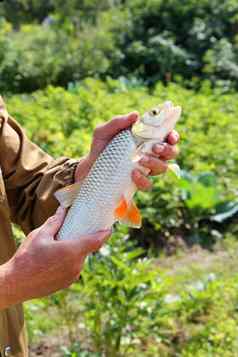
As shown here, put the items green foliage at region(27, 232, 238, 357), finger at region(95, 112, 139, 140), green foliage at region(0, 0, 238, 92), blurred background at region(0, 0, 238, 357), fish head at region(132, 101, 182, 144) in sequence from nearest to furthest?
1. fish head at region(132, 101, 182, 144)
2. finger at region(95, 112, 139, 140)
3. green foliage at region(27, 232, 238, 357)
4. blurred background at region(0, 0, 238, 357)
5. green foliage at region(0, 0, 238, 92)

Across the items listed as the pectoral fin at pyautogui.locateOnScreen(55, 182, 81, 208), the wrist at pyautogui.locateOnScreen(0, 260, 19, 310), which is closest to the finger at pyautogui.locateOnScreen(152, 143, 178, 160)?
the pectoral fin at pyautogui.locateOnScreen(55, 182, 81, 208)

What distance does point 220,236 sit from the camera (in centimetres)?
564

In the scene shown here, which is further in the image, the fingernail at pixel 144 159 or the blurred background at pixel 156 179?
the blurred background at pixel 156 179

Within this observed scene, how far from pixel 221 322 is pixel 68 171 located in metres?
2.21

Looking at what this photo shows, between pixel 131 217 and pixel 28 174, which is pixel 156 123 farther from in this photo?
pixel 28 174

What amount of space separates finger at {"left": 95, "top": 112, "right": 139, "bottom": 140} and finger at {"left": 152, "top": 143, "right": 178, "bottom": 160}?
0.41 feet

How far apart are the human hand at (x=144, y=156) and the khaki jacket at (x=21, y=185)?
0.07 m

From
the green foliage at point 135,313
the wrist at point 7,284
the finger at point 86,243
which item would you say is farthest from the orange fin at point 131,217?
the green foliage at point 135,313

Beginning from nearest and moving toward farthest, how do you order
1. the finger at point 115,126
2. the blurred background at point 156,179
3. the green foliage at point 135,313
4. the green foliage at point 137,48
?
the finger at point 115,126
the green foliage at point 135,313
the blurred background at point 156,179
the green foliage at point 137,48

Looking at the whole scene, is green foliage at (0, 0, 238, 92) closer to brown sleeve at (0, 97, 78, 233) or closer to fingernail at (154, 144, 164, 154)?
brown sleeve at (0, 97, 78, 233)

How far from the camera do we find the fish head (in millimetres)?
1797

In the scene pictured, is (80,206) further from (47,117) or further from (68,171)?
(47,117)

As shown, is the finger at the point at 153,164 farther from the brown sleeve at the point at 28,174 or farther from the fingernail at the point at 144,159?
the brown sleeve at the point at 28,174

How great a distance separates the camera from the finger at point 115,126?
193cm
